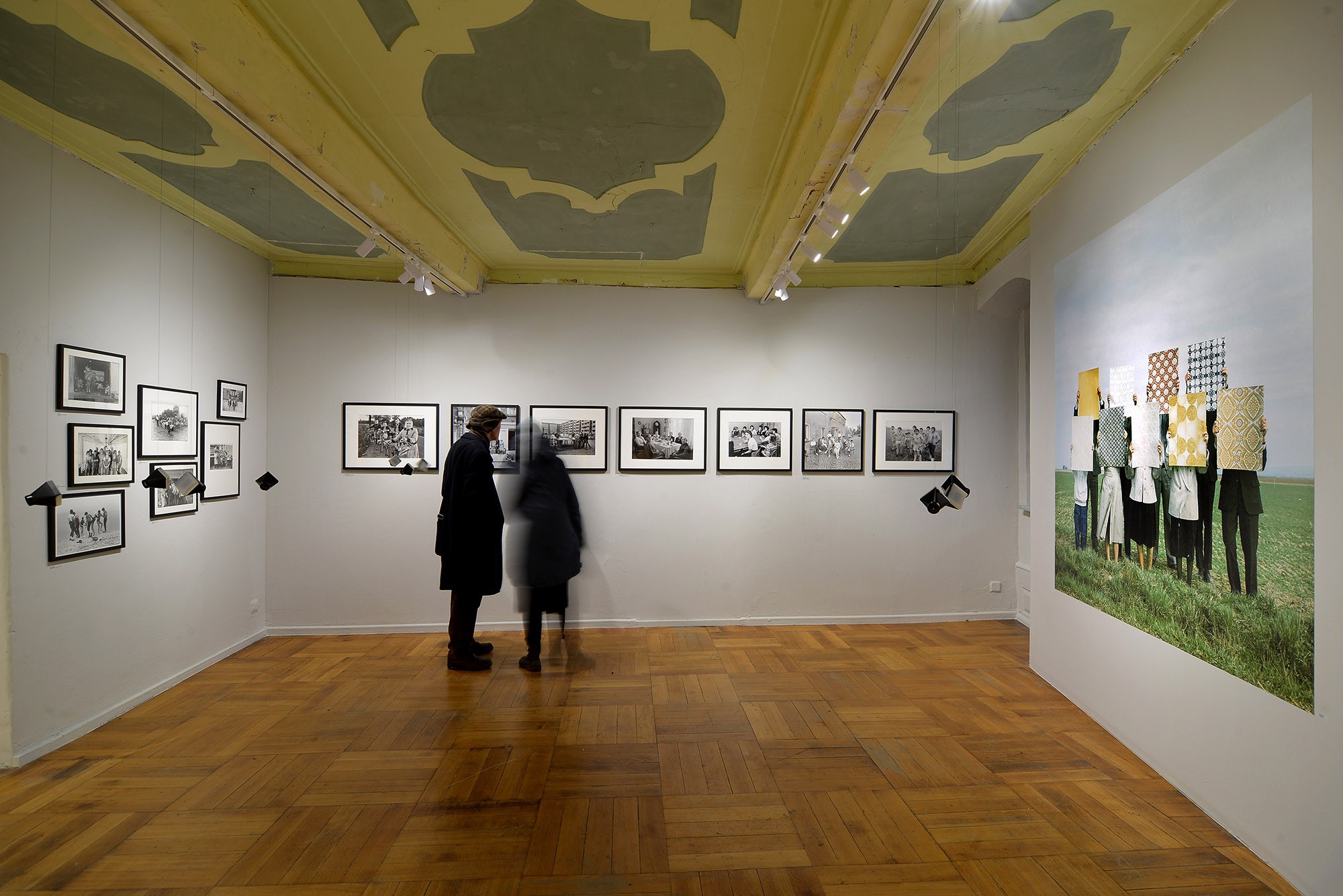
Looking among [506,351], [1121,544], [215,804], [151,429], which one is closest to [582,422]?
[506,351]

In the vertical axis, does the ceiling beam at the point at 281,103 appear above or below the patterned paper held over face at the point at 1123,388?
above

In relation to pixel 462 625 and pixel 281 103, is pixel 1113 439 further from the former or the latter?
pixel 281 103

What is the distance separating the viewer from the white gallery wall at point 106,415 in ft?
10.5

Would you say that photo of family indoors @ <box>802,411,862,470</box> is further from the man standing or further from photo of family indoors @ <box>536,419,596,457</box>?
the man standing

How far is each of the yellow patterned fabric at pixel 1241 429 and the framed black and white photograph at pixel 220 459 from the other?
20.6 ft

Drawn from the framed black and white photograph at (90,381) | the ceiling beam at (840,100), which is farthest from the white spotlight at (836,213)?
the framed black and white photograph at (90,381)

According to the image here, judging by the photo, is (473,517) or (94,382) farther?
(473,517)

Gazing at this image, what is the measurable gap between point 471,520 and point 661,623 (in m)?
2.30

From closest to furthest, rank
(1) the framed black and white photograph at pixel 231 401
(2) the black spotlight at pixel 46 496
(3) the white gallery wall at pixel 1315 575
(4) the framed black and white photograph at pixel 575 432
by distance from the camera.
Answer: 1. (3) the white gallery wall at pixel 1315 575
2. (2) the black spotlight at pixel 46 496
3. (1) the framed black and white photograph at pixel 231 401
4. (4) the framed black and white photograph at pixel 575 432

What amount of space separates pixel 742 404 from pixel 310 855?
4.60 metres

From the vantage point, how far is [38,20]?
2.50 m

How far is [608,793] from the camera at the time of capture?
290 centimetres

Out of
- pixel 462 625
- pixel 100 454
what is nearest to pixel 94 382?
pixel 100 454

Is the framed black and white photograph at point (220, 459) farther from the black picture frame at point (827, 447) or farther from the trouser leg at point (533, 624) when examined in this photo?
the black picture frame at point (827, 447)
